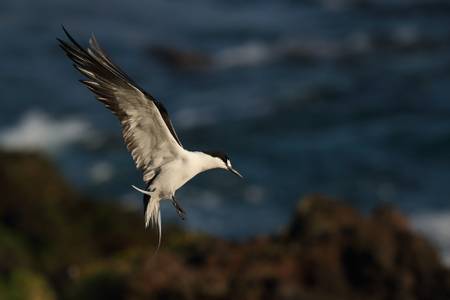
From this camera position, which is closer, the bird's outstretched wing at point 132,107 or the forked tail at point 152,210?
the bird's outstretched wing at point 132,107

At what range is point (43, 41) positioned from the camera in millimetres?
35062

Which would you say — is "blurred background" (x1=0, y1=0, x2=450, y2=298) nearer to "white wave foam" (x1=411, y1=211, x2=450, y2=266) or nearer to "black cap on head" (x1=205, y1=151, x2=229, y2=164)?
"white wave foam" (x1=411, y1=211, x2=450, y2=266)

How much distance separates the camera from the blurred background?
24.0 m

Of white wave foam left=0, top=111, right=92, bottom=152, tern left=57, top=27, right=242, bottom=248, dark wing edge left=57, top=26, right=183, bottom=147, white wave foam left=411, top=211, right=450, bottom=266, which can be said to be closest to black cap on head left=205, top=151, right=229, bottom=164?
tern left=57, top=27, right=242, bottom=248

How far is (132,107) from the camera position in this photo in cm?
782

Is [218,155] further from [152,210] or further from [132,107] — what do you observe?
[132,107]

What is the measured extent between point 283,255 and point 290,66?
1958 cm

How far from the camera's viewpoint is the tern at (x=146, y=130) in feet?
24.9

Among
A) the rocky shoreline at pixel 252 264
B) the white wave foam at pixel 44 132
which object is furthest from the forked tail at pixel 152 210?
the white wave foam at pixel 44 132

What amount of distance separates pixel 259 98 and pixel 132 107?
73.6 feet

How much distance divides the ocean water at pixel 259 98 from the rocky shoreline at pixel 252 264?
17.3ft

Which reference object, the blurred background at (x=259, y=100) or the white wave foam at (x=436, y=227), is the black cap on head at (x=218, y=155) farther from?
the white wave foam at (x=436, y=227)

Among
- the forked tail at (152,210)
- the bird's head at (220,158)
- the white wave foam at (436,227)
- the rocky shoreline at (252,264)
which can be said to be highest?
the bird's head at (220,158)

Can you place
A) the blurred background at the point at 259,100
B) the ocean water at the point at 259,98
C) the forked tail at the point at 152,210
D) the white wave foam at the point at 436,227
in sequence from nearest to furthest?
the forked tail at the point at 152,210 < the white wave foam at the point at 436,227 < the blurred background at the point at 259,100 < the ocean water at the point at 259,98
